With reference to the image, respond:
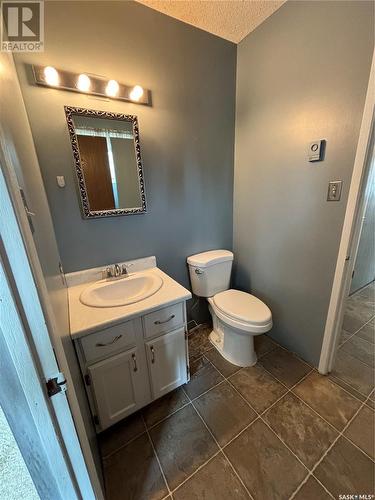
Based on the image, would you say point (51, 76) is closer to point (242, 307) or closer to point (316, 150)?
point (316, 150)

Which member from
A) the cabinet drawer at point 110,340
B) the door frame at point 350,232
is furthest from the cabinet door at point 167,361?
the door frame at point 350,232

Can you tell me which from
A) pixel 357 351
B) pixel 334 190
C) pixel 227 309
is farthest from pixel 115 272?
pixel 357 351

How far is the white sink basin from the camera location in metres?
1.21

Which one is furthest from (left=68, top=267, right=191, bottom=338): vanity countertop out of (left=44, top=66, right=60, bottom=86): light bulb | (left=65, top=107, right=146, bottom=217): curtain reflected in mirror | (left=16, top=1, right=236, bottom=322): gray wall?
(left=44, top=66, right=60, bottom=86): light bulb

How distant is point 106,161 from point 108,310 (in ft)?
3.04

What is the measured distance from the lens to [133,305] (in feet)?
3.64

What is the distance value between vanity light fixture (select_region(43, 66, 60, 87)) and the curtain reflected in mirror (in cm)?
12

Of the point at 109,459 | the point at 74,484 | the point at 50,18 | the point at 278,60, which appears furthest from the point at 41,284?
the point at 278,60

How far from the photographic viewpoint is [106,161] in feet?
4.37

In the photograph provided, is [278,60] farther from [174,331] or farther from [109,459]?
[109,459]

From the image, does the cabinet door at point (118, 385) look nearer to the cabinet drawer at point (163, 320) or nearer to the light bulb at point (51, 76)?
the cabinet drawer at point (163, 320)

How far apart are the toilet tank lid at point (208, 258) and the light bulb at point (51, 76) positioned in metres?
1.39

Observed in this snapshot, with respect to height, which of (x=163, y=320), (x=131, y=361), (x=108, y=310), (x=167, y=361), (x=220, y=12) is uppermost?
(x=220, y=12)

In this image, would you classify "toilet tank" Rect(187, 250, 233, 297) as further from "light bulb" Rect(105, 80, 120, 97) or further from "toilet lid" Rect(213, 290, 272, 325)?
"light bulb" Rect(105, 80, 120, 97)
